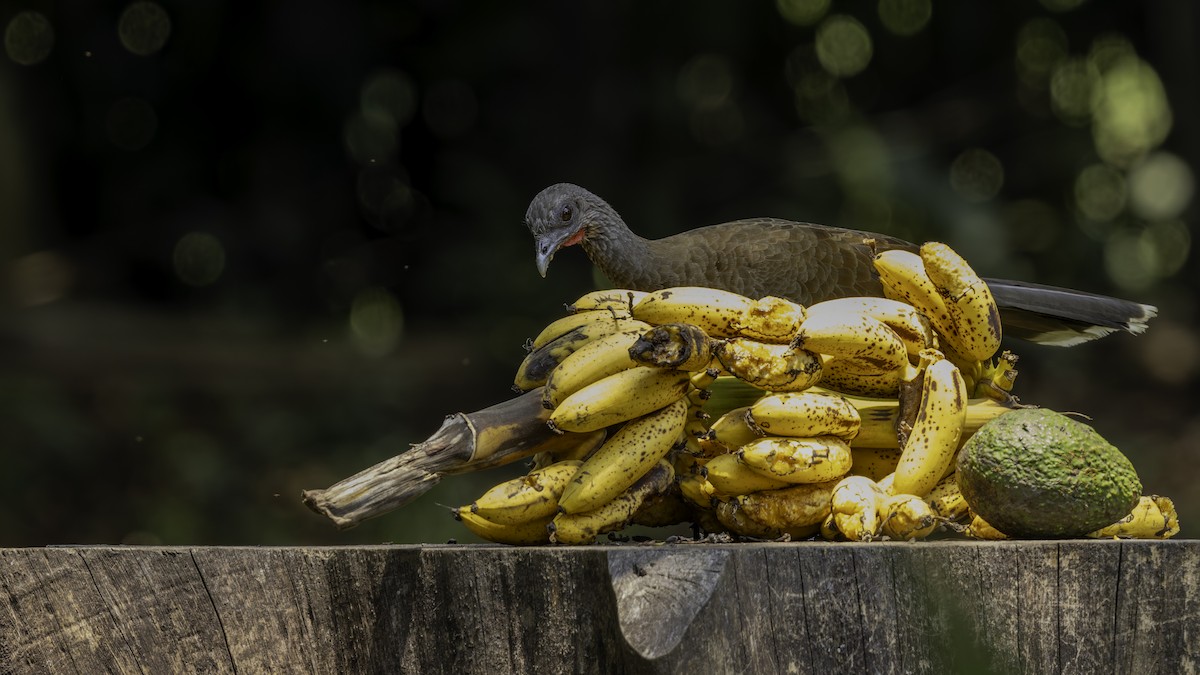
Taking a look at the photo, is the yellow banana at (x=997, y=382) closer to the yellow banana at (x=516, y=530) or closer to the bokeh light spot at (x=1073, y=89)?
the yellow banana at (x=516, y=530)

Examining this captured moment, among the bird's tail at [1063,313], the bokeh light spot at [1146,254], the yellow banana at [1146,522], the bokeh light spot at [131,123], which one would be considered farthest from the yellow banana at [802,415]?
the bokeh light spot at [131,123]

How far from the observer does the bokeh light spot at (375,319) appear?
6824 millimetres

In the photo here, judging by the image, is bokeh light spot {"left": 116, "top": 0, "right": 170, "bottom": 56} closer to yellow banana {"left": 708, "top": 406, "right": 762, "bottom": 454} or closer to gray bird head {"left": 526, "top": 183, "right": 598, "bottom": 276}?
gray bird head {"left": 526, "top": 183, "right": 598, "bottom": 276}

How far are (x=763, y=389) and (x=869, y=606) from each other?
55 centimetres

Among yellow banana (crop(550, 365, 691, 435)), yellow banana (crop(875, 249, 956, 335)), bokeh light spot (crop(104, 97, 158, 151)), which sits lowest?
yellow banana (crop(550, 365, 691, 435))

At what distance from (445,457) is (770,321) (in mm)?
586

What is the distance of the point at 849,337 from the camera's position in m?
2.22

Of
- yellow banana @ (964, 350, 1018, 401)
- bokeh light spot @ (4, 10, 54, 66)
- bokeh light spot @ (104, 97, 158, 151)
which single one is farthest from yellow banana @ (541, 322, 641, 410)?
bokeh light spot @ (4, 10, 54, 66)

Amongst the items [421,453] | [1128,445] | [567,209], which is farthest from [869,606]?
[1128,445]

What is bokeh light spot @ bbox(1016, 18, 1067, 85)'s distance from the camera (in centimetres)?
686

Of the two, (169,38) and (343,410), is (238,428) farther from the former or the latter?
(169,38)

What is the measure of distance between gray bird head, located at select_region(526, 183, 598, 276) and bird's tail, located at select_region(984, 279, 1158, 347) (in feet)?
3.30

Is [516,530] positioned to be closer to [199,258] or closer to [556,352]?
[556,352]

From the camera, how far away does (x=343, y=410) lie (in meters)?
6.39
